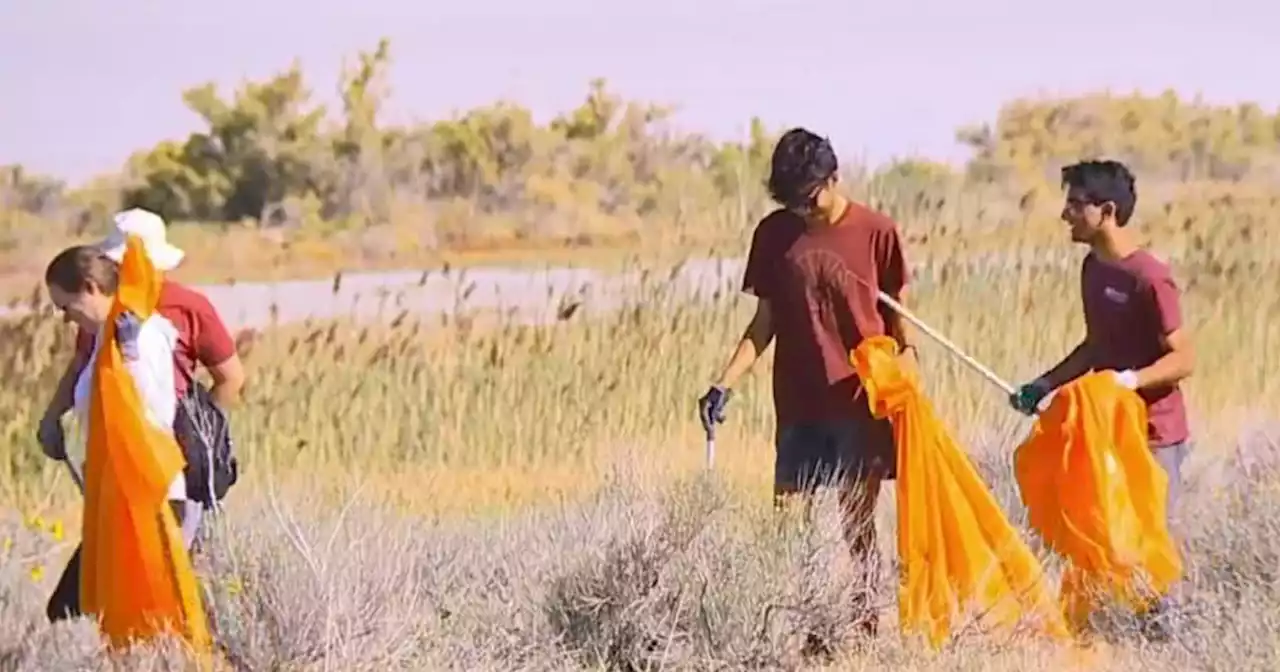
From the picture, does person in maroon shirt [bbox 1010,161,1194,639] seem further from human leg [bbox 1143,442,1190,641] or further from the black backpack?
the black backpack

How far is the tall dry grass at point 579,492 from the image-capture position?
688 centimetres

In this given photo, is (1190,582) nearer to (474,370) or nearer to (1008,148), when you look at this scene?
(474,370)

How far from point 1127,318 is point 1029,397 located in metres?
0.40

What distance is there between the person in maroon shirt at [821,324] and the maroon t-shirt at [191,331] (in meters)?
1.47

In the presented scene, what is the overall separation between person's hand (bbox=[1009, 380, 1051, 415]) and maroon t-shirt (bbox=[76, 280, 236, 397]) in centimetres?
237

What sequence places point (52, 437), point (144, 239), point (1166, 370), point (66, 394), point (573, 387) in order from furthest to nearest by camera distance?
point (573, 387)
point (1166, 370)
point (66, 394)
point (52, 437)
point (144, 239)

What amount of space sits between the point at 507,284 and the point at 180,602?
236 inches

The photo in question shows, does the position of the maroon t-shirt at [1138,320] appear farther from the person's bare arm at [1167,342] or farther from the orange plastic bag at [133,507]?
the orange plastic bag at [133,507]

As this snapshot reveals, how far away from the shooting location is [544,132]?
47.1 ft

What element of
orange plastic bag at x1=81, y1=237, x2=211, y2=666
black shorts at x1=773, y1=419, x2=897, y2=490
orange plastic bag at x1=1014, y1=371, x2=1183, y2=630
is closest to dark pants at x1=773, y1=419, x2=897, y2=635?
black shorts at x1=773, y1=419, x2=897, y2=490

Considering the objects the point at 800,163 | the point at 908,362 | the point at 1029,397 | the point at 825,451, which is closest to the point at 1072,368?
the point at 1029,397

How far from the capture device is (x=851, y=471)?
286 inches

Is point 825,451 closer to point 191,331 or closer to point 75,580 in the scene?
point 191,331

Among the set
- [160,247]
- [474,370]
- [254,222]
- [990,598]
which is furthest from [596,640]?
[254,222]
